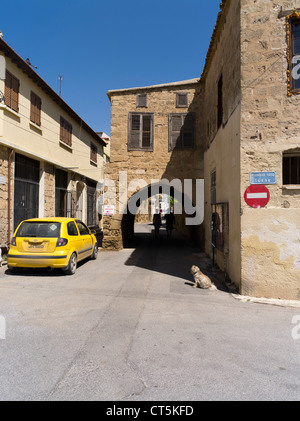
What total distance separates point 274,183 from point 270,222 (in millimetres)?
807

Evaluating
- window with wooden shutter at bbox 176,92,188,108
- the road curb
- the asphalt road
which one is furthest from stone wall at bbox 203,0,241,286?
window with wooden shutter at bbox 176,92,188,108

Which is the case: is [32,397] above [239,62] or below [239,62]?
below

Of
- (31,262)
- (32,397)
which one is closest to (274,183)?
(32,397)

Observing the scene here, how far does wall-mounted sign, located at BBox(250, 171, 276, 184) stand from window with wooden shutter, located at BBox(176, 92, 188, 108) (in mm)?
8287

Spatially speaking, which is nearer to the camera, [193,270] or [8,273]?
[193,270]

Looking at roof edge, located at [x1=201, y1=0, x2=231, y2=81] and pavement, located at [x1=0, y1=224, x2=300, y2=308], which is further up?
roof edge, located at [x1=201, y1=0, x2=231, y2=81]

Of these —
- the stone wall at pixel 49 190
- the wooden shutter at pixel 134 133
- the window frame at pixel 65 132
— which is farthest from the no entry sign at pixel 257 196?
the window frame at pixel 65 132

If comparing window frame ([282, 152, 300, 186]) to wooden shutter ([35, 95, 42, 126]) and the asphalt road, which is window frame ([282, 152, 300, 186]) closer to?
the asphalt road

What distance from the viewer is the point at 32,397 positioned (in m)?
2.44

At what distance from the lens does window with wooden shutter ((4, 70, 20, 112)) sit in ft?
A: 31.8


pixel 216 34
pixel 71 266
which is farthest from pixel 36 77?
pixel 71 266

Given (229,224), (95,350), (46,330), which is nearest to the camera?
(95,350)
